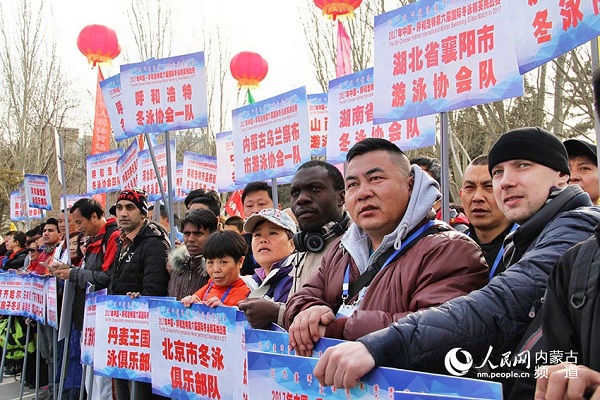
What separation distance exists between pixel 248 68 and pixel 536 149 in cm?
1057

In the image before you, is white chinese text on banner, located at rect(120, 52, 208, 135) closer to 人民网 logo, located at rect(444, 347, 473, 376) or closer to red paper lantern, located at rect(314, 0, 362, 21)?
人民网 logo, located at rect(444, 347, 473, 376)

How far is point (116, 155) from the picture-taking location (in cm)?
1022

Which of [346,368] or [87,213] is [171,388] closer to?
[346,368]

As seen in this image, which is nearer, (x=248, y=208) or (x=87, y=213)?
(x=248, y=208)

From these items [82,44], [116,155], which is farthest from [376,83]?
[82,44]

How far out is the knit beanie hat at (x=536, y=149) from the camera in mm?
2250

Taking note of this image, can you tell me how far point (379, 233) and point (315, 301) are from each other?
373 millimetres

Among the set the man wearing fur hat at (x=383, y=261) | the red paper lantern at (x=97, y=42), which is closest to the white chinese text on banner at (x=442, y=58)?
the man wearing fur hat at (x=383, y=261)

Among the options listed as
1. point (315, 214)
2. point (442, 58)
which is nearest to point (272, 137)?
point (442, 58)

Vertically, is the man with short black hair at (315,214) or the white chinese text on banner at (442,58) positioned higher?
the white chinese text on banner at (442,58)

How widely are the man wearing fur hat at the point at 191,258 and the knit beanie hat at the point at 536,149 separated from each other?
8.86 feet

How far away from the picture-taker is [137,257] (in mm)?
4988

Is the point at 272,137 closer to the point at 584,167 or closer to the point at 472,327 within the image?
the point at 584,167

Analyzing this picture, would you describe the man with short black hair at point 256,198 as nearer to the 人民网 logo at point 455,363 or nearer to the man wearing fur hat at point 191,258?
the man wearing fur hat at point 191,258
